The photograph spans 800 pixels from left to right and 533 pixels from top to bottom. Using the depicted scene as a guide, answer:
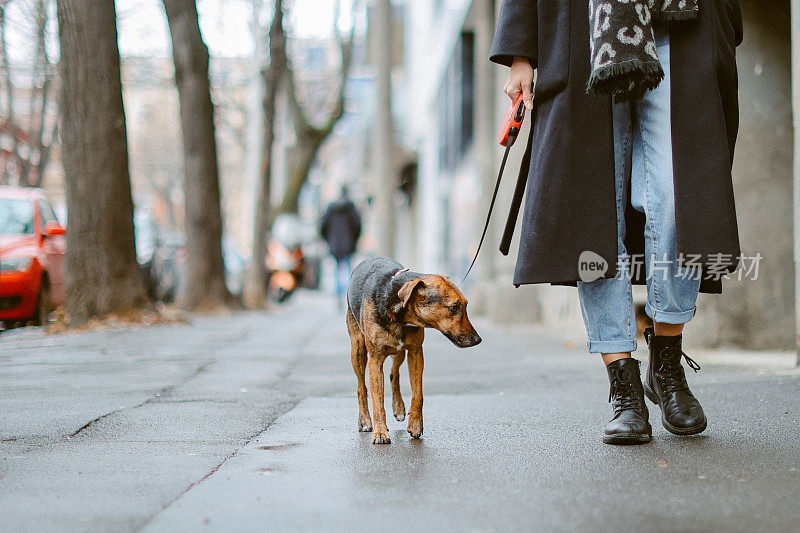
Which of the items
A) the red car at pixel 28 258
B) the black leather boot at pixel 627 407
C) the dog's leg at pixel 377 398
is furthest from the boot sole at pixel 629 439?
the red car at pixel 28 258

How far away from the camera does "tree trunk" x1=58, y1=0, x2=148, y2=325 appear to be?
8.90m

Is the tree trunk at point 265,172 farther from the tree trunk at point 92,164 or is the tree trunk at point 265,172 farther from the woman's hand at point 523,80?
the woman's hand at point 523,80

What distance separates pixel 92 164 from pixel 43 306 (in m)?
1.91

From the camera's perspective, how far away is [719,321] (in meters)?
6.62

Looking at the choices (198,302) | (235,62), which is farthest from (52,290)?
(235,62)

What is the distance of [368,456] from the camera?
3150 mm

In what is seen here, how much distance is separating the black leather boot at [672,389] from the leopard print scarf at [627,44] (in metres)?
0.94


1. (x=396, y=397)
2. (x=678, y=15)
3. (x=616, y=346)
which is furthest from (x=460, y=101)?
(x=616, y=346)

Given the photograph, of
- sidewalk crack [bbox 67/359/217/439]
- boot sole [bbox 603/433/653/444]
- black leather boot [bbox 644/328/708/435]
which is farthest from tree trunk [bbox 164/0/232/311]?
boot sole [bbox 603/433/653/444]

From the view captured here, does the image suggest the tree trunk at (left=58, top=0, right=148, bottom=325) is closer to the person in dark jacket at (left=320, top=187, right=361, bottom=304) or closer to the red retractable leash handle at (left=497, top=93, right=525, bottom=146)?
the red retractable leash handle at (left=497, top=93, right=525, bottom=146)

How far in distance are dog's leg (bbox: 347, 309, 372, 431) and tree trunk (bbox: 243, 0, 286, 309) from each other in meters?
Result: 12.8

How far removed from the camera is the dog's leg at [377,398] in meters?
3.40

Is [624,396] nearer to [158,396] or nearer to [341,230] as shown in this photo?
[158,396]

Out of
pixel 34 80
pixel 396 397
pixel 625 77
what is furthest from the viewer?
pixel 34 80
